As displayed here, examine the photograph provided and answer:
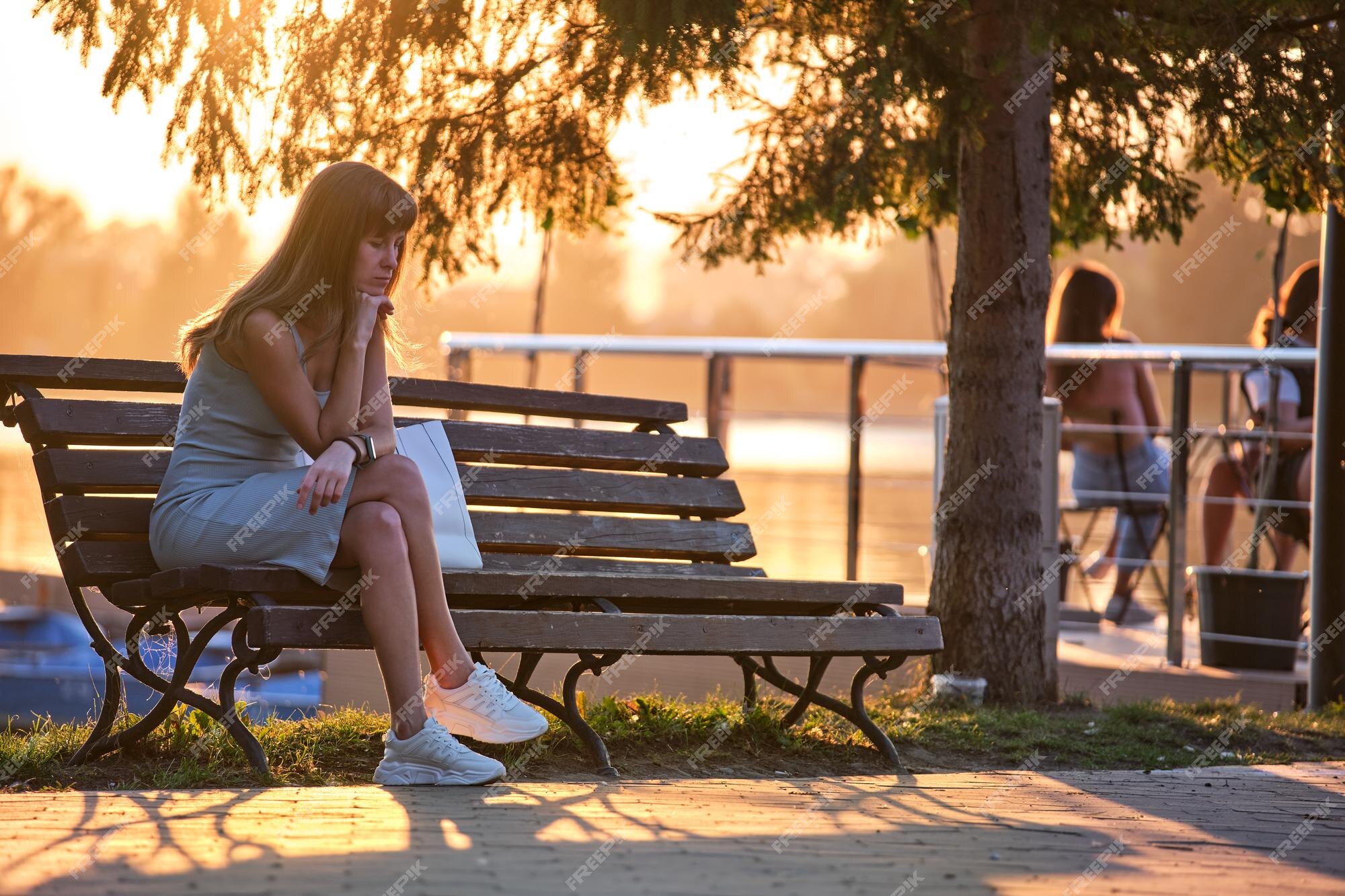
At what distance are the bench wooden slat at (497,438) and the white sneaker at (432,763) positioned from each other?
3.58 feet

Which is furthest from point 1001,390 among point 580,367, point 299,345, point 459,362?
point 459,362

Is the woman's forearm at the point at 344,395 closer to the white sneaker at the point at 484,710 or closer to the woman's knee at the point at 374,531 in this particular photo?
the woman's knee at the point at 374,531

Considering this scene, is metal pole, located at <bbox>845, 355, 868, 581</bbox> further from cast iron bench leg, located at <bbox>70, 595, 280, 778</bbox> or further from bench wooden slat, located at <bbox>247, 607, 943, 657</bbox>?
cast iron bench leg, located at <bbox>70, 595, 280, 778</bbox>

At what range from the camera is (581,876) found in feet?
7.32

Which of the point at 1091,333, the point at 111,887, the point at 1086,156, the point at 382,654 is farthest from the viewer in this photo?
the point at 1091,333

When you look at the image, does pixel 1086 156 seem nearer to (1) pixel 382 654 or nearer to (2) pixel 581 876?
(1) pixel 382 654

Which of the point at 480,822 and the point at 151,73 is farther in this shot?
the point at 151,73

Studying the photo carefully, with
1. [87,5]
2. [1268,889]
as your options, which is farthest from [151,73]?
[1268,889]

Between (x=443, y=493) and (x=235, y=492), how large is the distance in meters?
0.57

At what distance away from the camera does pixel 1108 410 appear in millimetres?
7000

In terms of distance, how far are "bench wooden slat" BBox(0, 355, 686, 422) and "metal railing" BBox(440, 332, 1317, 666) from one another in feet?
7.16

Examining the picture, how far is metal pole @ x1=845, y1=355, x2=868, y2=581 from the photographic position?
6.61 m

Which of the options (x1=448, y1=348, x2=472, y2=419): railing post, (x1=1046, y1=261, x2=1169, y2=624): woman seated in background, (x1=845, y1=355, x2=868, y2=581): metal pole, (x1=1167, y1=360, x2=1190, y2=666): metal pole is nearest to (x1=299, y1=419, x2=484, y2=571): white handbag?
(x1=845, y1=355, x2=868, y2=581): metal pole

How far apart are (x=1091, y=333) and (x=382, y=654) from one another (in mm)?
5111
